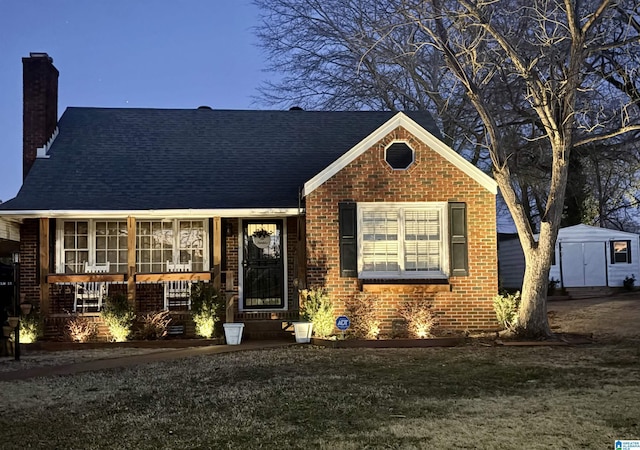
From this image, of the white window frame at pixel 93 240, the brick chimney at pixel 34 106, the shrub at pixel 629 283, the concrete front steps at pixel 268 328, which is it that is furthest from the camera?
the shrub at pixel 629 283

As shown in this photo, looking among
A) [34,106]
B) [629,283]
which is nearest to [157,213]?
[34,106]

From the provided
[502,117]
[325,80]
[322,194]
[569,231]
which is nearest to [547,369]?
[322,194]

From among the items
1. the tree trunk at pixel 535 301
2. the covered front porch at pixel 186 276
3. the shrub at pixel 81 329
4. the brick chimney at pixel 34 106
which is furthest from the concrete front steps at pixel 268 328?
the brick chimney at pixel 34 106

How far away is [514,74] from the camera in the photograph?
39.2ft

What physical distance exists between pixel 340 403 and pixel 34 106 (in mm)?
10589

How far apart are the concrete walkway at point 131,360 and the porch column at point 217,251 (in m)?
1.37

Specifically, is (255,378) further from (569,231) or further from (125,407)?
(569,231)

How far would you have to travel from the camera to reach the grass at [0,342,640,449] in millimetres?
5277

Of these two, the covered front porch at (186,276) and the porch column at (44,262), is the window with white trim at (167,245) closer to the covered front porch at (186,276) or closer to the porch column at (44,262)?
the covered front porch at (186,276)

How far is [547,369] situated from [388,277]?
3.98 metres

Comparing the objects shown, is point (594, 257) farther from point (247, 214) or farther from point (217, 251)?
point (217, 251)

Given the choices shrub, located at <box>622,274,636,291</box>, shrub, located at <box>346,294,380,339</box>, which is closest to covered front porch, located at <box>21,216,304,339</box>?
shrub, located at <box>346,294,380,339</box>

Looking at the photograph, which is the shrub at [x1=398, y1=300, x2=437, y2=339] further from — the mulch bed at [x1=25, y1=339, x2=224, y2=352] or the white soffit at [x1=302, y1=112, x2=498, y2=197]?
the mulch bed at [x1=25, y1=339, x2=224, y2=352]

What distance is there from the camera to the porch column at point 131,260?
39.8 ft
